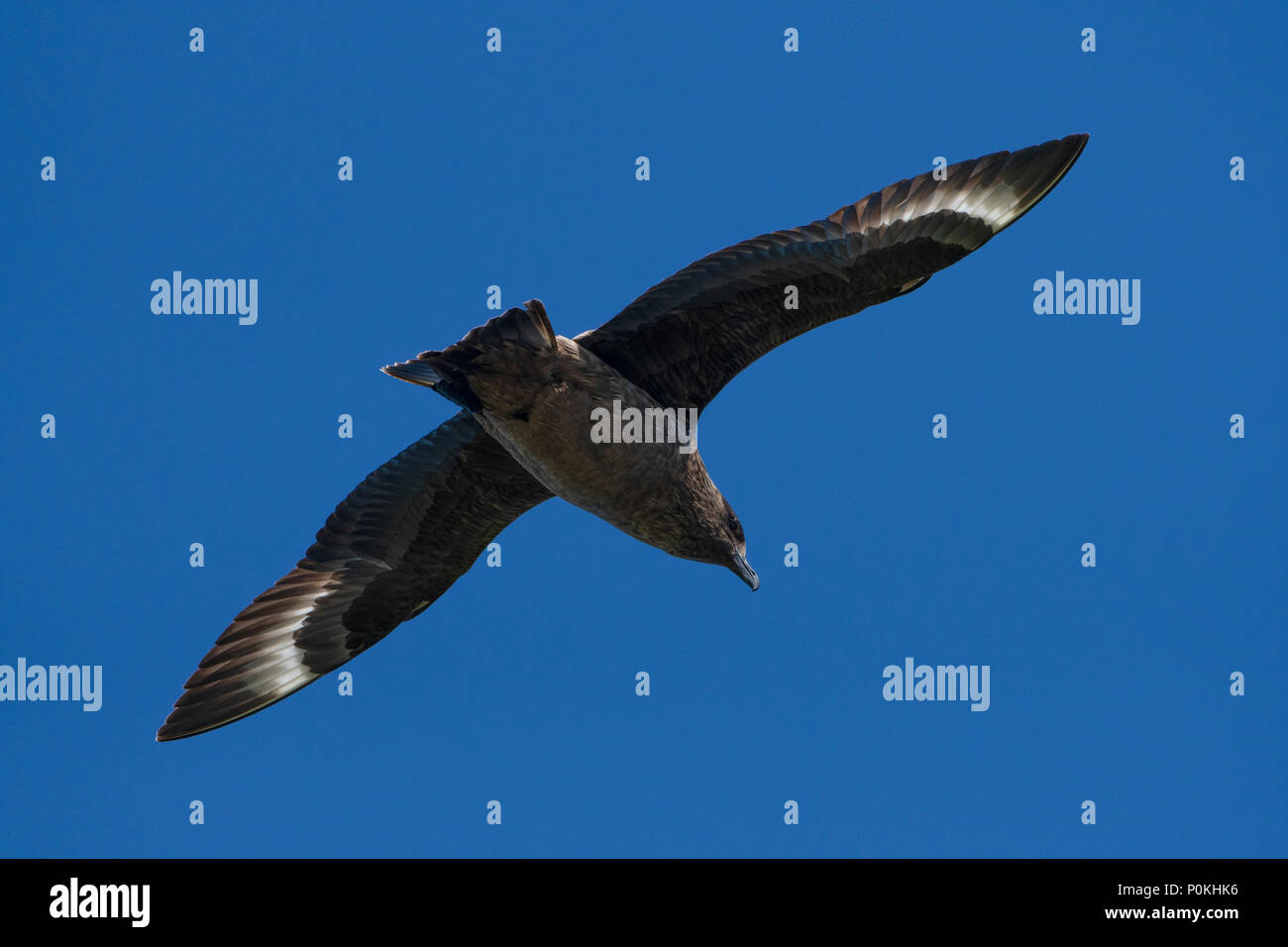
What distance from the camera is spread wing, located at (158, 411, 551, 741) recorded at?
28.4 feet

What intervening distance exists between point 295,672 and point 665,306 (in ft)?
9.72

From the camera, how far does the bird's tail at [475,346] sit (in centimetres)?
746

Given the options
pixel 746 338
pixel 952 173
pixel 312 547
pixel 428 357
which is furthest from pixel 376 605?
pixel 952 173

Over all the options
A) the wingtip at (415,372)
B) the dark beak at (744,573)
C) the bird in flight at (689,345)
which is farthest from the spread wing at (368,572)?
the dark beak at (744,573)

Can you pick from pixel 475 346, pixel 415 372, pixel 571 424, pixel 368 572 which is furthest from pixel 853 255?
pixel 368 572

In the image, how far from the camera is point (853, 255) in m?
7.75

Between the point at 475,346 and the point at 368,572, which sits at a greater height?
the point at 475,346

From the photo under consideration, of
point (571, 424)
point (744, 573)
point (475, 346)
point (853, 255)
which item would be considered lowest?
point (744, 573)

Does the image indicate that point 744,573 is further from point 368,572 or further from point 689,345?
point 368,572

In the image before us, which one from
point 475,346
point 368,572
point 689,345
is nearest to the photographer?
point 475,346

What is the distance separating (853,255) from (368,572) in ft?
10.3

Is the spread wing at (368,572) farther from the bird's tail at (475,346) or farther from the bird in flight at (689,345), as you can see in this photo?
the bird's tail at (475,346)

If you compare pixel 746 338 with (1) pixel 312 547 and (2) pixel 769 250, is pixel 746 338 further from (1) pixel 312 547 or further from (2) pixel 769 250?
(1) pixel 312 547

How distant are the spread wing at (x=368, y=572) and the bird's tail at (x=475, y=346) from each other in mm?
→ 925
